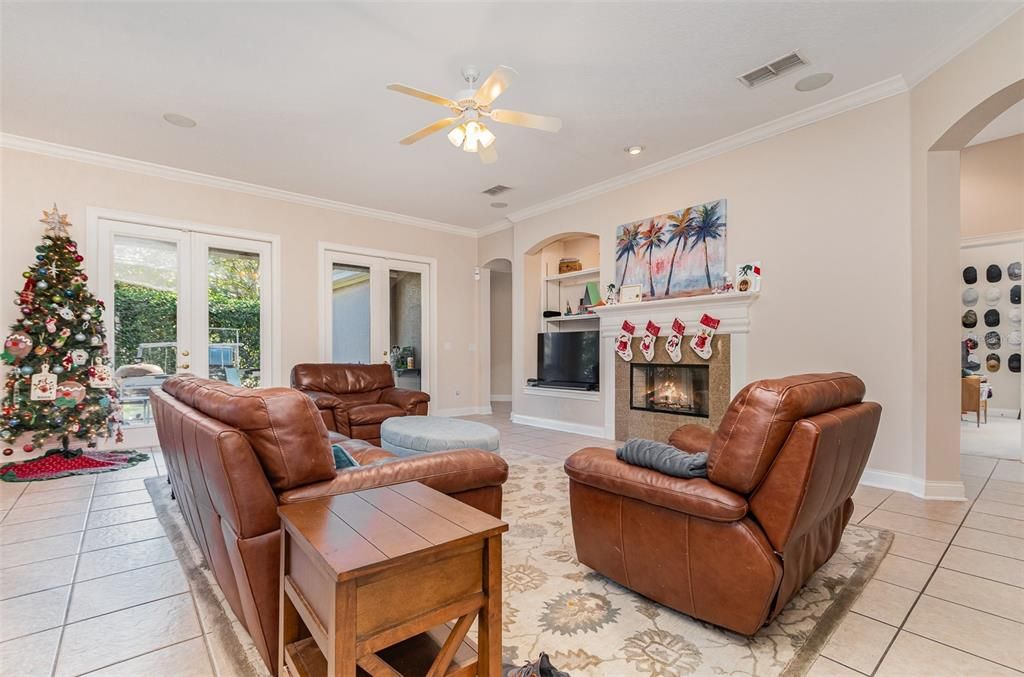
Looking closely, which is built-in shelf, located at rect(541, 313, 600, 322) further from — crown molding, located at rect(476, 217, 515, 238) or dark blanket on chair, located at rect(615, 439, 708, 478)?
dark blanket on chair, located at rect(615, 439, 708, 478)

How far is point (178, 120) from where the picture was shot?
3.82 m

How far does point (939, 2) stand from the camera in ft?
8.39

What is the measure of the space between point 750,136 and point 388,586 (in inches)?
181

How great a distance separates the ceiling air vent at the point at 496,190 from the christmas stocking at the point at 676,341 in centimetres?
254

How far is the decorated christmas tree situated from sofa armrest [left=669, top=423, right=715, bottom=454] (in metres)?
5.10

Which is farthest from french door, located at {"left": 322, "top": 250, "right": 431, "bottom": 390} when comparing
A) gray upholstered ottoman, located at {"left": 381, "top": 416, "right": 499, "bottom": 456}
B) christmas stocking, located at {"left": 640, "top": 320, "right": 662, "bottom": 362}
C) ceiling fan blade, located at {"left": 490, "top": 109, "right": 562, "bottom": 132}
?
ceiling fan blade, located at {"left": 490, "top": 109, "right": 562, "bottom": 132}

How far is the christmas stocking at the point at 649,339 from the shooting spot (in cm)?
482

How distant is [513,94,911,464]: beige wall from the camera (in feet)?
11.1

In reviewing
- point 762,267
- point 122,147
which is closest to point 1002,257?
point 762,267

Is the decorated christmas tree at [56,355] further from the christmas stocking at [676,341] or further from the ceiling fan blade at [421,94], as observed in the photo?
the christmas stocking at [676,341]

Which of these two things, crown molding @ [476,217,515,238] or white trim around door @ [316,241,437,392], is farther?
crown molding @ [476,217,515,238]

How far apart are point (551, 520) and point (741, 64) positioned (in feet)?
10.8

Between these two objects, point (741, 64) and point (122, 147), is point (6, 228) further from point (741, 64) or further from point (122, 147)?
point (741, 64)

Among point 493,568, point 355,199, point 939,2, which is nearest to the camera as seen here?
point 493,568
